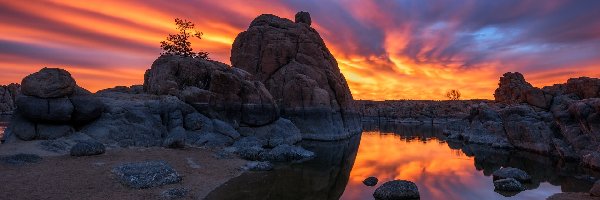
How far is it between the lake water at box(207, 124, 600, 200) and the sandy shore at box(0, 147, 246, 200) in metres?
1.94

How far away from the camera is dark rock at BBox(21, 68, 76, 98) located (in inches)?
1212

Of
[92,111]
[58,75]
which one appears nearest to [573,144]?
[92,111]

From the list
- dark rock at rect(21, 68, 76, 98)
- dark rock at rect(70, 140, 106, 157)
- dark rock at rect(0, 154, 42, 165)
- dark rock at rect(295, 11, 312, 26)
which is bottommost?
dark rock at rect(0, 154, 42, 165)

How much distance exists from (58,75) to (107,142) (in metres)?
7.32

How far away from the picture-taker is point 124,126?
34219 millimetres

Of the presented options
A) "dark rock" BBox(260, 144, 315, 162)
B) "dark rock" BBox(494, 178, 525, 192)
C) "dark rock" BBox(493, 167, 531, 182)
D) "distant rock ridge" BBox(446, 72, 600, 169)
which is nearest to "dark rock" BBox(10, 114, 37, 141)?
"dark rock" BBox(260, 144, 315, 162)

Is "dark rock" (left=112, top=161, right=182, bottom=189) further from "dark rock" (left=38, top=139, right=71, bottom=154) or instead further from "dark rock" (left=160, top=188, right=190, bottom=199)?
"dark rock" (left=38, top=139, right=71, bottom=154)

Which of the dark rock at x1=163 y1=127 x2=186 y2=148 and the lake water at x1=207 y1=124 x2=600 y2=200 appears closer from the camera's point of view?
the lake water at x1=207 y1=124 x2=600 y2=200

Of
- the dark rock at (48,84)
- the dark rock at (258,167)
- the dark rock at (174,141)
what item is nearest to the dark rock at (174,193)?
the dark rock at (258,167)

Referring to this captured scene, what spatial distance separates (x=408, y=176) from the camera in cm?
3075

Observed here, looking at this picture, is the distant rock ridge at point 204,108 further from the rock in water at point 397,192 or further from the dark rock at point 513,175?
the dark rock at point 513,175

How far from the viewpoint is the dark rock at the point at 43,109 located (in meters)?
30.1

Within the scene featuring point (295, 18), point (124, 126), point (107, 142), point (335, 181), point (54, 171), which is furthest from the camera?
point (295, 18)

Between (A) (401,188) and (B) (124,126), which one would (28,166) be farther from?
(A) (401,188)
